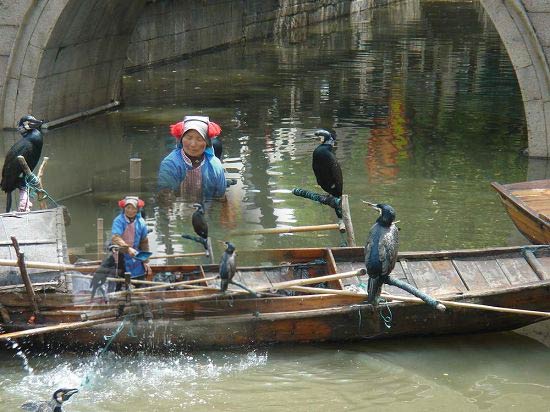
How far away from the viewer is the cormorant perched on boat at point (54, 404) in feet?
23.1

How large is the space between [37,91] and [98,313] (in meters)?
8.22

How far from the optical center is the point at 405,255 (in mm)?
9648

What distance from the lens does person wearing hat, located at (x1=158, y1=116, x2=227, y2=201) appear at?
9461 mm

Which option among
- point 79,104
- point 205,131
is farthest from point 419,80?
→ point 205,131

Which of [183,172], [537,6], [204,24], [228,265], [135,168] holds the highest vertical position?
[537,6]

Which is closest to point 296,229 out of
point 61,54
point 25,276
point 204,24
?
point 25,276

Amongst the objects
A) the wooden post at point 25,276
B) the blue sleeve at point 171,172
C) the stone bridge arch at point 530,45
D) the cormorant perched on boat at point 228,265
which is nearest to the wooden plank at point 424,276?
the cormorant perched on boat at point 228,265

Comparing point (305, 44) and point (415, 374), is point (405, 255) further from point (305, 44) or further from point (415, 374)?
point (305, 44)

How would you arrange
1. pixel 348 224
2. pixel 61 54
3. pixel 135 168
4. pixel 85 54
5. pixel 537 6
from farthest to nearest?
1. pixel 85 54
2. pixel 61 54
3. pixel 537 6
4. pixel 135 168
5. pixel 348 224

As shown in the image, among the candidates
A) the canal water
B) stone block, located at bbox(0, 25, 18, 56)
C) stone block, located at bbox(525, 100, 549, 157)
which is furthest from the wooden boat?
stone block, located at bbox(0, 25, 18, 56)

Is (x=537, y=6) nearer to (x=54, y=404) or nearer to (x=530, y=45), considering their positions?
(x=530, y=45)

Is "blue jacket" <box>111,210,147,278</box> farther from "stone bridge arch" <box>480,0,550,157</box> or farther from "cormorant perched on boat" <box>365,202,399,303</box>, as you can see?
"stone bridge arch" <box>480,0,550,157</box>

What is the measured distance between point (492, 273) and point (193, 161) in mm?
2739

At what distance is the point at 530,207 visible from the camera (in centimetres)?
1086
